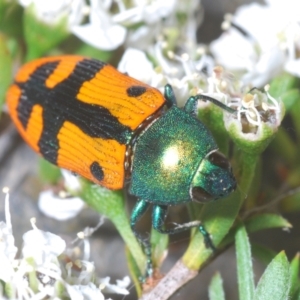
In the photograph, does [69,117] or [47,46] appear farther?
[47,46]

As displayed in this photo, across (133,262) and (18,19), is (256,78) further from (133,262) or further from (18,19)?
(18,19)

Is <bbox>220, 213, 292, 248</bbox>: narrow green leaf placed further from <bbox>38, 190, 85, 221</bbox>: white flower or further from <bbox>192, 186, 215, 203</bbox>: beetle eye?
<bbox>38, 190, 85, 221</bbox>: white flower

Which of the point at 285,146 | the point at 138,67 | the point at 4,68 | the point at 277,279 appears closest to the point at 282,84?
the point at 285,146

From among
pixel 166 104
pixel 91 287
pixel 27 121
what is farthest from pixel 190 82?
pixel 91 287

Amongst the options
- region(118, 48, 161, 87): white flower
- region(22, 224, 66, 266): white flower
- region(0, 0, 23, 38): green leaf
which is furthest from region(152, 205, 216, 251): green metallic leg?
region(0, 0, 23, 38): green leaf

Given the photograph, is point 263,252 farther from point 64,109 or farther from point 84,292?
point 64,109

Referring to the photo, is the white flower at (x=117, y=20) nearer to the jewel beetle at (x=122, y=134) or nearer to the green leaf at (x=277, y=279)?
the jewel beetle at (x=122, y=134)
